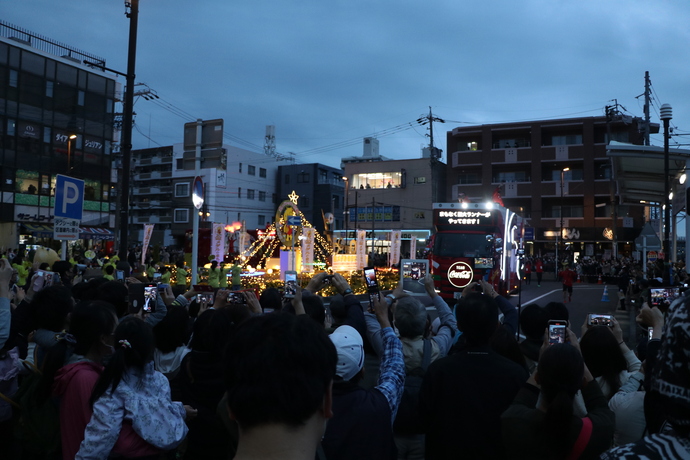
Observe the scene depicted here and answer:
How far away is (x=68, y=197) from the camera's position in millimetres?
9062

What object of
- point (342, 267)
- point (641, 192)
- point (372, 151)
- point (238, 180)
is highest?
point (372, 151)

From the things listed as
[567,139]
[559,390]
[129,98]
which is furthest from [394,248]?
[559,390]

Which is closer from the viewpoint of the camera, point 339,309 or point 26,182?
point 339,309

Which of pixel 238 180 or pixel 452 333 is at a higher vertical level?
pixel 238 180

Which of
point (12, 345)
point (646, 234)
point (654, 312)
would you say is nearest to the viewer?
point (654, 312)

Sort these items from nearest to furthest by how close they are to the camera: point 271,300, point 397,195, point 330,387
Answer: point 330,387
point 271,300
point 397,195

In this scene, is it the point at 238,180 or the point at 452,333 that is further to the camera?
the point at 238,180

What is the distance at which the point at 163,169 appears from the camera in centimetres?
5984

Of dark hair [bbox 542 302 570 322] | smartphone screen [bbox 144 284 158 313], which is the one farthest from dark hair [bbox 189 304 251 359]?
dark hair [bbox 542 302 570 322]

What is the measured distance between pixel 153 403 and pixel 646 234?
62.3 ft

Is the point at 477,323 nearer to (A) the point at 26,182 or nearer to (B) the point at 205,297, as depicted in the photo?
(B) the point at 205,297

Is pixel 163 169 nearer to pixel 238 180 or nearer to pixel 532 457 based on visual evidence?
pixel 238 180

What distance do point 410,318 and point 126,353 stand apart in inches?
85.4

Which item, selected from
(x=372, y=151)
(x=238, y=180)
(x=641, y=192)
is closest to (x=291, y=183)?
(x=238, y=180)
